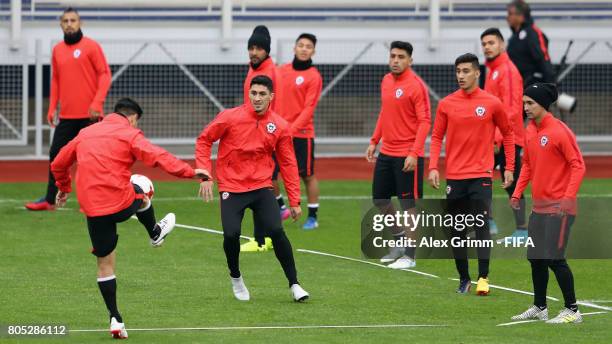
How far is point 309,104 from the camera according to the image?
53.4 ft

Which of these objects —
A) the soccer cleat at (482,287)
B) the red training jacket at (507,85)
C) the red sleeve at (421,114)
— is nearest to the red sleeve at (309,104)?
the red training jacket at (507,85)

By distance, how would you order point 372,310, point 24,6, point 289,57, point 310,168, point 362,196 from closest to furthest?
point 372,310 → point 310,168 → point 362,196 → point 289,57 → point 24,6

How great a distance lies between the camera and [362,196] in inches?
784

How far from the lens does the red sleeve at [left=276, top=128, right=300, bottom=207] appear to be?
1205 centimetres

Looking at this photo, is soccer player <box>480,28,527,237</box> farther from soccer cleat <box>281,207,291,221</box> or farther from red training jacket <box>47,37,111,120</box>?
red training jacket <box>47,37,111,120</box>

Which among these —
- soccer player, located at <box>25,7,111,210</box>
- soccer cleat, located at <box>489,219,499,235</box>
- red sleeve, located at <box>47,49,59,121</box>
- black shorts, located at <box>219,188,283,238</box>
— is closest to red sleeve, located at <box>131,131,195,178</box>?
black shorts, located at <box>219,188,283,238</box>

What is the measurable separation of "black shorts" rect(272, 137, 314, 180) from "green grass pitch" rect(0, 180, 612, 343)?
706mm

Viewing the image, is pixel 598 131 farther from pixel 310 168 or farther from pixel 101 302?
pixel 101 302

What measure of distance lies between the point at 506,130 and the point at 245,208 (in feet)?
8.54

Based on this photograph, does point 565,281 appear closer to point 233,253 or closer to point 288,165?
point 288,165

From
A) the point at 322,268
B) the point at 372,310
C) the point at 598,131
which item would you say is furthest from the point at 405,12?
the point at 372,310

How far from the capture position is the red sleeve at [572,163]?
10.9m

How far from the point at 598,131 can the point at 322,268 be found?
12669 millimetres

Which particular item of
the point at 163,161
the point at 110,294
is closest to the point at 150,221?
the point at 110,294
